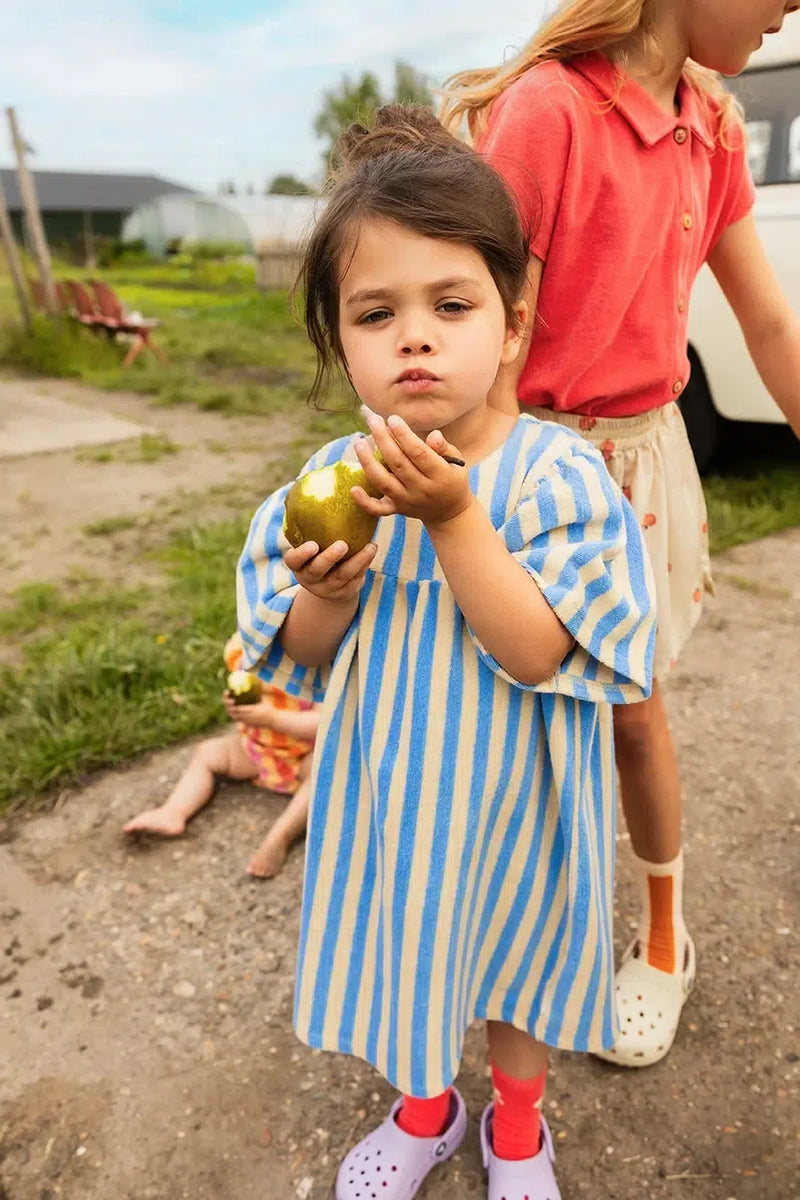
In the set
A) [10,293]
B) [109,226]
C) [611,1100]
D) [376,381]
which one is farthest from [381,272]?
[109,226]

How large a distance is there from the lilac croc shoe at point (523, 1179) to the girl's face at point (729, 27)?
161 cm

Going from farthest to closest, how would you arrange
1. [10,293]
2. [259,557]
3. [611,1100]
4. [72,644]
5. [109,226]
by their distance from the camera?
[109,226], [10,293], [72,644], [611,1100], [259,557]

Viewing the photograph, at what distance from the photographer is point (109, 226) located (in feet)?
157

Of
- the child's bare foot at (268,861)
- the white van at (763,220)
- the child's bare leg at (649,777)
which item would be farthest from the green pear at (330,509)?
the white van at (763,220)

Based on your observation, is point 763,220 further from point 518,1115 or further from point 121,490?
point 518,1115

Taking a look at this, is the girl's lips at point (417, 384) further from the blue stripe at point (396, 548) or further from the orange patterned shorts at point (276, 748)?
the orange patterned shorts at point (276, 748)

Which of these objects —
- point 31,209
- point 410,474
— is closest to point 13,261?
point 31,209

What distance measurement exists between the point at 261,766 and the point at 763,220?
115 inches

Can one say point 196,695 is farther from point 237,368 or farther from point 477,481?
point 237,368

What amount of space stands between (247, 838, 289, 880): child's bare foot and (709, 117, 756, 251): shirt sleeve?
58.8 inches

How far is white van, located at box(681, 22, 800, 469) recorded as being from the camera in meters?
3.71

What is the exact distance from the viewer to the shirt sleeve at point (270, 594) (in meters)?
1.22

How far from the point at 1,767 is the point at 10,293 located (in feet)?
45.7

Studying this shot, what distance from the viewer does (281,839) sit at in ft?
7.11
